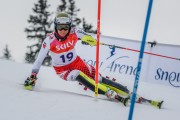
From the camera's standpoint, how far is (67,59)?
6367 mm

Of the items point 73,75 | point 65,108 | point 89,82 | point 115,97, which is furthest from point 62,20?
point 65,108

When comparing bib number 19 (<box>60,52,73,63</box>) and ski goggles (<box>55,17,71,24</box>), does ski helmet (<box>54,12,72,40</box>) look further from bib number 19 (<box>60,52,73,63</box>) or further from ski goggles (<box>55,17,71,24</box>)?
bib number 19 (<box>60,52,73,63</box>)

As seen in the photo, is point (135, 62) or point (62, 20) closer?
point (62, 20)

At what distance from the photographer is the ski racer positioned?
240 inches

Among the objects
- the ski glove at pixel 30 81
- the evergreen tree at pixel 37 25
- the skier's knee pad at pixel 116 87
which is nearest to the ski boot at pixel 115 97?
the skier's knee pad at pixel 116 87

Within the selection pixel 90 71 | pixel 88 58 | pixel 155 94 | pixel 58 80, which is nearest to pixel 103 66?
pixel 88 58

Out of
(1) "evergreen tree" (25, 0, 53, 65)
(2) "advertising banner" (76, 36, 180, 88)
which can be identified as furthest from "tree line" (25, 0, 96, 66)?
(2) "advertising banner" (76, 36, 180, 88)

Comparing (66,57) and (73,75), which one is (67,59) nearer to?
(66,57)

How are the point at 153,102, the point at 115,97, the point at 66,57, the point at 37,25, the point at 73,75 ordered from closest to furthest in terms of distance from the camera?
the point at 115,97, the point at 153,102, the point at 73,75, the point at 66,57, the point at 37,25

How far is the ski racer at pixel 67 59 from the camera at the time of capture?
240 inches

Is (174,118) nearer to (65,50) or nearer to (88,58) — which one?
(65,50)

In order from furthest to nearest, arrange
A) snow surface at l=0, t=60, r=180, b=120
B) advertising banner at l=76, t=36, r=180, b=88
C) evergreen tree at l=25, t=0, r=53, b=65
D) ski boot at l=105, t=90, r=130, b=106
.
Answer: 1. evergreen tree at l=25, t=0, r=53, b=65
2. advertising banner at l=76, t=36, r=180, b=88
3. ski boot at l=105, t=90, r=130, b=106
4. snow surface at l=0, t=60, r=180, b=120

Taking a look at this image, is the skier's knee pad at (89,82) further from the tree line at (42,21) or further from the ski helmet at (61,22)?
the tree line at (42,21)

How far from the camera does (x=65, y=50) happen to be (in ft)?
20.7
